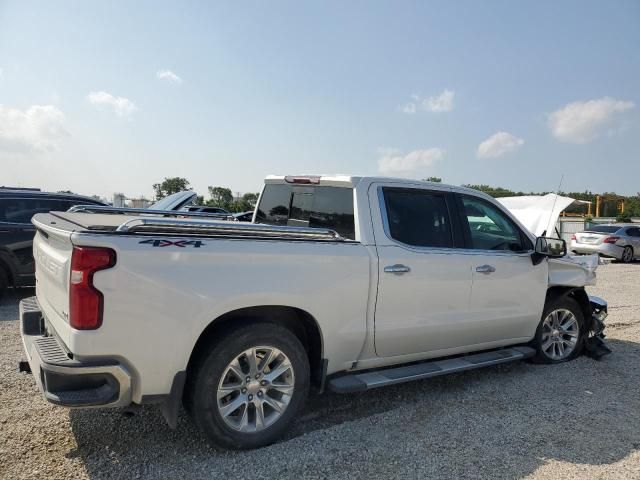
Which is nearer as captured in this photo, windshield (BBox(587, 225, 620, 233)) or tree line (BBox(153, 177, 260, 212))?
windshield (BBox(587, 225, 620, 233))

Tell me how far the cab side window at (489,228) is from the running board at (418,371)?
3.28 ft

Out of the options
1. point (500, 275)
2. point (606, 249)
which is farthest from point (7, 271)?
point (606, 249)

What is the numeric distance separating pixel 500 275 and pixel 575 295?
1.58 meters

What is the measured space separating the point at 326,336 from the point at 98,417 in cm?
182

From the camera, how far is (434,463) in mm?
3189

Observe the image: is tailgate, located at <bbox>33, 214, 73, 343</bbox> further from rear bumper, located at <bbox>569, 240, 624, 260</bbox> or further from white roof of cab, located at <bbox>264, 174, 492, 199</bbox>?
rear bumper, located at <bbox>569, 240, 624, 260</bbox>

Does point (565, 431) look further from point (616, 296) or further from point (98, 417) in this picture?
point (616, 296)

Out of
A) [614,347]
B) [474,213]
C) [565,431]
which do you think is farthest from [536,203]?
[565,431]

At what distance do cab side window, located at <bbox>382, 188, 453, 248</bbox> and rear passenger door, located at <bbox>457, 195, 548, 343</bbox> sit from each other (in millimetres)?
233

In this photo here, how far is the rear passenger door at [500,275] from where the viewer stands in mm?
4340

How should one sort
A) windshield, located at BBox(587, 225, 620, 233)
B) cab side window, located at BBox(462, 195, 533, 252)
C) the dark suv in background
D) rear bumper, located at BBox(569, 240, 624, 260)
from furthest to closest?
1. windshield, located at BBox(587, 225, 620, 233)
2. rear bumper, located at BBox(569, 240, 624, 260)
3. the dark suv in background
4. cab side window, located at BBox(462, 195, 533, 252)

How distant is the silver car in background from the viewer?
696 inches

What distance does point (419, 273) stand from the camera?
3.86 meters

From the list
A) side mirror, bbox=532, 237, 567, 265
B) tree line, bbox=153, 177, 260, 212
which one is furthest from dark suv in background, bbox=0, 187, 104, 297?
tree line, bbox=153, 177, 260, 212
